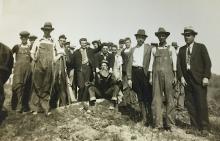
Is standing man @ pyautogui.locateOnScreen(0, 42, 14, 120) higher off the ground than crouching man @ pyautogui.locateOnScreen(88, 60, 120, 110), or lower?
higher

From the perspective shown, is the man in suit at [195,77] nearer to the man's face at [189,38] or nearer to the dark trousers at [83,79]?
the man's face at [189,38]

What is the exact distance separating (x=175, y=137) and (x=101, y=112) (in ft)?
8.59

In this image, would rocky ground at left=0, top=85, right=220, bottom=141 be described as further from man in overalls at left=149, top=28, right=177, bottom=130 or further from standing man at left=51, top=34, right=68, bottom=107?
standing man at left=51, top=34, right=68, bottom=107

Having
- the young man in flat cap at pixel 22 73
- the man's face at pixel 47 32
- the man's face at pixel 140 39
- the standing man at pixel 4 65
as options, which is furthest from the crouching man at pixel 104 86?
the standing man at pixel 4 65

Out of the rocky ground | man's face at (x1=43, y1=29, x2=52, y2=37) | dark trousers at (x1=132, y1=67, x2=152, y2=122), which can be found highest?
man's face at (x1=43, y1=29, x2=52, y2=37)

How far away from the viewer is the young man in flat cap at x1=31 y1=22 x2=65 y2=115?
1073cm

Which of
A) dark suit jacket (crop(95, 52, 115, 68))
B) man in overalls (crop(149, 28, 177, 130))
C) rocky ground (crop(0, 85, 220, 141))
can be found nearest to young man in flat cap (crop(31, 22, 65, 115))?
rocky ground (crop(0, 85, 220, 141))

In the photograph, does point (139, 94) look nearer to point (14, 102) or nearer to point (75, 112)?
point (75, 112)

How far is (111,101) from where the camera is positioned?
11.6 meters

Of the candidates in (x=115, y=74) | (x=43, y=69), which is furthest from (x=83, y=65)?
(x=43, y=69)

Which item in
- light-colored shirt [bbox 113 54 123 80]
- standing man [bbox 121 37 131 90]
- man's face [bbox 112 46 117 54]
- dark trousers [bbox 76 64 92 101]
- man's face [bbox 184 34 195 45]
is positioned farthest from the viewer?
man's face [bbox 112 46 117 54]

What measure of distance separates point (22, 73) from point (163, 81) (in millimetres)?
4316

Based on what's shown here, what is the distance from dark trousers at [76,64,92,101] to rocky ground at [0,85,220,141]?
3.03 ft

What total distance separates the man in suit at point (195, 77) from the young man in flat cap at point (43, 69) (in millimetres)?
3443
